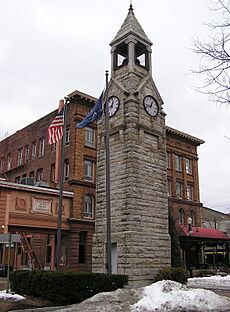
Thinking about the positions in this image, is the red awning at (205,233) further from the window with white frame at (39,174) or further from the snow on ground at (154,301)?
the snow on ground at (154,301)

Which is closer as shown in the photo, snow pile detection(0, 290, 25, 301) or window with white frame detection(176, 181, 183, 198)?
snow pile detection(0, 290, 25, 301)

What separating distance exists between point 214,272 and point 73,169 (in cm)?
1490

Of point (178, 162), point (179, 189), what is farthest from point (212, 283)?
point (178, 162)

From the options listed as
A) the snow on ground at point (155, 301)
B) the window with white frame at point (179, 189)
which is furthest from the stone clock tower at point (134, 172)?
the window with white frame at point (179, 189)

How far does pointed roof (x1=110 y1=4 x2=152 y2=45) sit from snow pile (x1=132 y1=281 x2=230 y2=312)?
14719mm

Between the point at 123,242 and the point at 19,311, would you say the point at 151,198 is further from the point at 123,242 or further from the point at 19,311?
the point at 19,311

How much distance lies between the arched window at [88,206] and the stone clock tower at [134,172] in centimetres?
1398

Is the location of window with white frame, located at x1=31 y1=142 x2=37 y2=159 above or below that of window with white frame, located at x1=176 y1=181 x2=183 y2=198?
above

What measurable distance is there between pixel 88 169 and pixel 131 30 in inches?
666

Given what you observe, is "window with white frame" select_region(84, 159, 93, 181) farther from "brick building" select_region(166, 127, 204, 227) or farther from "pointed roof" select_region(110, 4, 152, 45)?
"pointed roof" select_region(110, 4, 152, 45)

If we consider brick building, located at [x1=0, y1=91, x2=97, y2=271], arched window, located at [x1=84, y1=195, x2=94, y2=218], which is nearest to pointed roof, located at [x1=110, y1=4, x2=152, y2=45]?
brick building, located at [x1=0, y1=91, x2=97, y2=271]

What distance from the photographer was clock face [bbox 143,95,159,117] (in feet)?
71.4

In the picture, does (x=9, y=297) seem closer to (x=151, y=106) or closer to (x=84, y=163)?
(x=151, y=106)

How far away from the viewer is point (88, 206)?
35.7m
